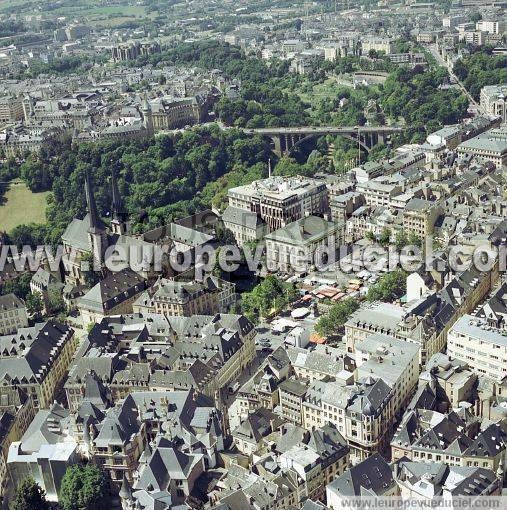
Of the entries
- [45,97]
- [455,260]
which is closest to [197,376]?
[455,260]

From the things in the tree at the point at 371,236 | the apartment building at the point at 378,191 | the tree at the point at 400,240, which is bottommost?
the tree at the point at 371,236

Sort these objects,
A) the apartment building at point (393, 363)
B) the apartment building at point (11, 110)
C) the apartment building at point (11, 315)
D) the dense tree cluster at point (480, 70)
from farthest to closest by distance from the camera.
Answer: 1. the apartment building at point (11, 110)
2. the dense tree cluster at point (480, 70)
3. the apartment building at point (11, 315)
4. the apartment building at point (393, 363)

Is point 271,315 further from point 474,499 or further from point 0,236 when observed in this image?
point 0,236

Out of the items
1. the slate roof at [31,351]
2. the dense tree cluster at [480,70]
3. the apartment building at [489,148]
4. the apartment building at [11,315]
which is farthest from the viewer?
the dense tree cluster at [480,70]

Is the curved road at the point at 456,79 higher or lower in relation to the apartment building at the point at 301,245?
higher

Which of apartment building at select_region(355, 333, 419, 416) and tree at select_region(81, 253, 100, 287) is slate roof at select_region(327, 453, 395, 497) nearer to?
apartment building at select_region(355, 333, 419, 416)

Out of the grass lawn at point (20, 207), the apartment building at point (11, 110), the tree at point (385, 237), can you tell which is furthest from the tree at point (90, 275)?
the apartment building at point (11, 110)

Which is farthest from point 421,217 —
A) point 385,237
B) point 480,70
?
point 480,70

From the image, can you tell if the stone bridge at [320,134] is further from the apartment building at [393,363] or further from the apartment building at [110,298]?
the apartment building at [393,363]
